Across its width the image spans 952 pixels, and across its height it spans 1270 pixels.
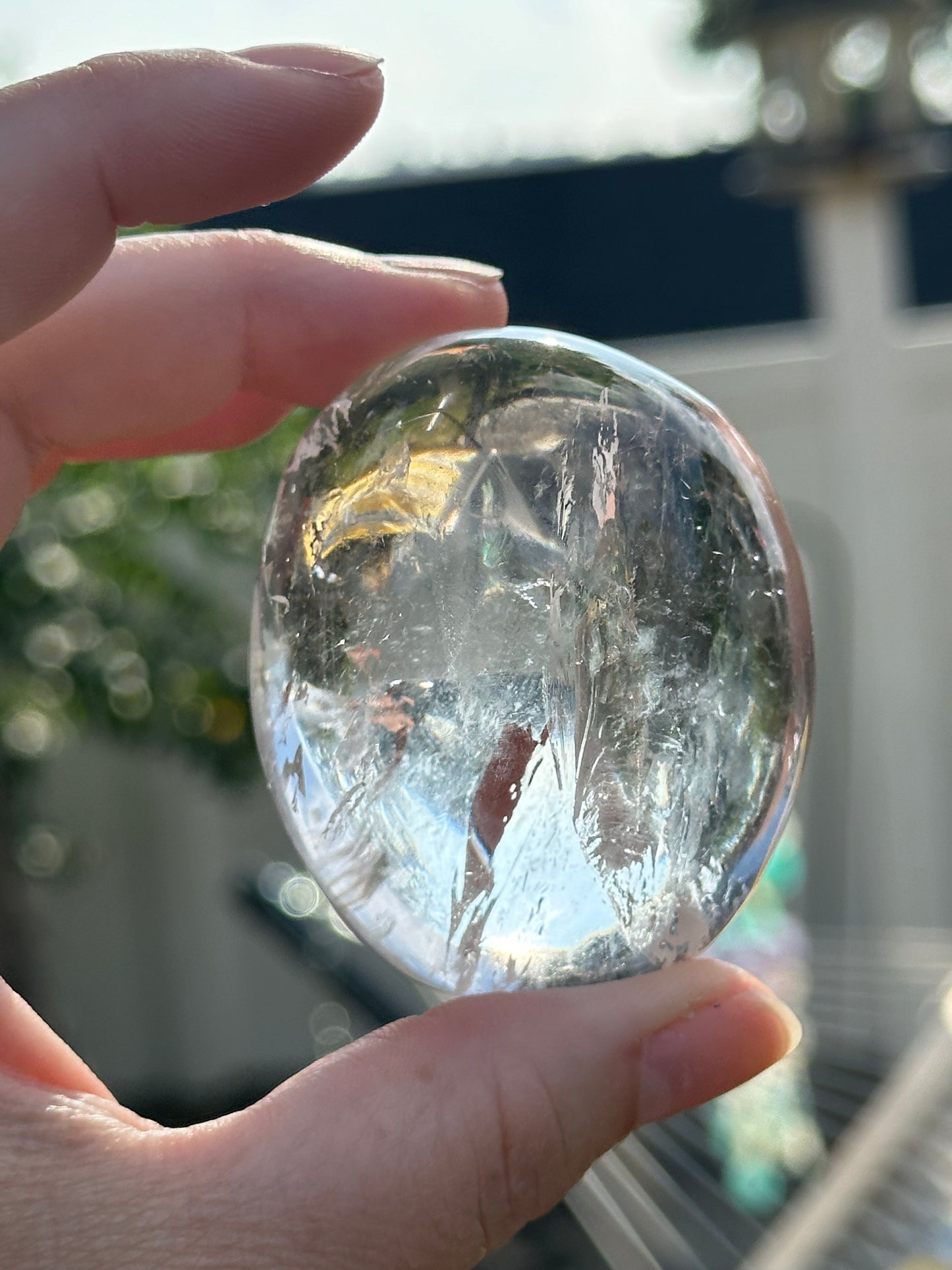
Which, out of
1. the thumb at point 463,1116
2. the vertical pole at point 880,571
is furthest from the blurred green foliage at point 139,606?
the vertical pole at point 880,571

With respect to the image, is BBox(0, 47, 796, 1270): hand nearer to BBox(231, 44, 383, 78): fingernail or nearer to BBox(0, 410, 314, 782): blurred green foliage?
BBox(231, 44, 383, 78): fingernail

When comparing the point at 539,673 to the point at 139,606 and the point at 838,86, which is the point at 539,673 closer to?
the point at 139,606

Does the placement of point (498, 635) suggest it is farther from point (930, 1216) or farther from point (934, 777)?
point (934, 777)

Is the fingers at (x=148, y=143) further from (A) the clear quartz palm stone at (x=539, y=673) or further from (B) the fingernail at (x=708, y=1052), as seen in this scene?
(B) the fingernail at (x=708, y=1052)

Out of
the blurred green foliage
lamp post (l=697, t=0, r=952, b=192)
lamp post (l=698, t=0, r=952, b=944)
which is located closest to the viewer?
the blurred green foliage

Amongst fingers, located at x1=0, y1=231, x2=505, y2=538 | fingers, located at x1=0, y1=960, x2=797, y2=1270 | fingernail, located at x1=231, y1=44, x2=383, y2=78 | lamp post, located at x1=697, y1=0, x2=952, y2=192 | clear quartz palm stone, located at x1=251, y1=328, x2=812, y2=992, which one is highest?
lamp post, located at x1=697, y1=0, x2=952, y2=192

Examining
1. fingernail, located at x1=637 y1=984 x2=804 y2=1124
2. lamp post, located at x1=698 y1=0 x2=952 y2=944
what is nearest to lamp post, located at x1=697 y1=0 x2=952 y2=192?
lamp post, located at x1=698 y1=0 x2=952 y2=944
